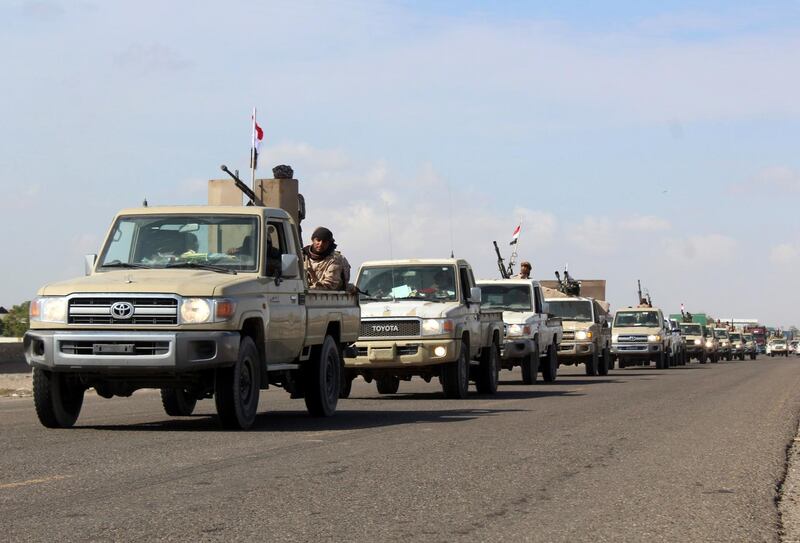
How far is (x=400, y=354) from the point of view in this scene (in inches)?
754

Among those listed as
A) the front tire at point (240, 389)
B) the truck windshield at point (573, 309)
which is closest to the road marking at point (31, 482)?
the front tire at point (240, 389)

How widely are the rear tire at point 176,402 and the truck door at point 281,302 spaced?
5.41 feet

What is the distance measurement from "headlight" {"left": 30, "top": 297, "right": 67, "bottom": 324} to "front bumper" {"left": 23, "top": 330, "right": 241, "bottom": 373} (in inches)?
6.3

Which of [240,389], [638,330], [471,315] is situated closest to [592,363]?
[638,330]

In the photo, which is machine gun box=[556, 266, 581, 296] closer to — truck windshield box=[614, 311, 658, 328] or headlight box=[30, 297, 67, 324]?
truck windshield box=[614, 311, 658, 328]

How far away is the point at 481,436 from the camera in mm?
12406

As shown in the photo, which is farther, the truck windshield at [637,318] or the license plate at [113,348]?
the truck windshield at [637,318]

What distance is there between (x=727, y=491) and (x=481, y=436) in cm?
398

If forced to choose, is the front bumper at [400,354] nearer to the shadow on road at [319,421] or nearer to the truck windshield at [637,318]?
the shadow on road at [319,421]

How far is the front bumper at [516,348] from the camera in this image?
25062 millimetres

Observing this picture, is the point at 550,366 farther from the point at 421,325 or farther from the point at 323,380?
the point at 323,380

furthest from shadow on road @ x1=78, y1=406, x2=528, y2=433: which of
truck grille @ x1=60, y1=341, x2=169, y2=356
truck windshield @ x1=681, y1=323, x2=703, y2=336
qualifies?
truck windshield @ x1=681, y1=323, x2=703, y2=336

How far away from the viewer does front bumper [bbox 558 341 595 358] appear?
33.2 metres

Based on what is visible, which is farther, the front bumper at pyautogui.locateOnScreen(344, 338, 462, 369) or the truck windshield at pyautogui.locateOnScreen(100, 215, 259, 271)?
the front bumper at pyautogui.locateOnScreen(344, 338, 462, 369)
